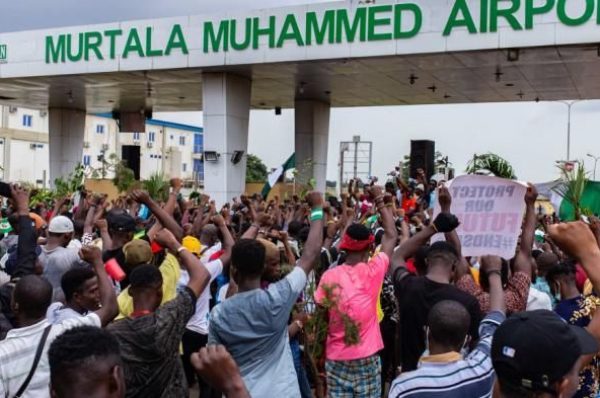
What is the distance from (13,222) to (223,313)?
15.0 feet

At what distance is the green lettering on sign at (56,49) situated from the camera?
1981 centimetres

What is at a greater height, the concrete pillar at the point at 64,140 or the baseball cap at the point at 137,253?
the concrete pillar at the point at 64,140

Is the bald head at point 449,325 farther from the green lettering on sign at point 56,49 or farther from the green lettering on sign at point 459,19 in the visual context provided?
the green lettering on sign at point 56,49

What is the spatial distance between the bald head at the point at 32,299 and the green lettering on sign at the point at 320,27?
13690 millimetres

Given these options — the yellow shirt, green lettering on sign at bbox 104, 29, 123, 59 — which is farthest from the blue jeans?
green lettering on sign at bbox 104, 29, 123, 59

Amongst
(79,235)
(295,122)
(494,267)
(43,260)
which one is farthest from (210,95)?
(494,267)

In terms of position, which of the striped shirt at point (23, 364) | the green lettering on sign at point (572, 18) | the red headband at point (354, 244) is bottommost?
the striped shirt at point (23, 364)

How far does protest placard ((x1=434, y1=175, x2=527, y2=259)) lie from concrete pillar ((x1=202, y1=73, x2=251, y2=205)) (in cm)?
1368

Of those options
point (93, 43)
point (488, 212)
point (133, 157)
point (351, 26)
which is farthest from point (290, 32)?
point (488, 212)

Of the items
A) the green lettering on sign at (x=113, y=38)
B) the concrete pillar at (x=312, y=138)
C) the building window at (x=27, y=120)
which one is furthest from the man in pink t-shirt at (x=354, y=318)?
the building window at (x=27, y=120)

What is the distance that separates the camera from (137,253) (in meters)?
5.03

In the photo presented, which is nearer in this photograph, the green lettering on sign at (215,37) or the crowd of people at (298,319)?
the crowd of people at (298,319)

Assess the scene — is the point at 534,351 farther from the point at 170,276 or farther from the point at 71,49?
the point at 71,49

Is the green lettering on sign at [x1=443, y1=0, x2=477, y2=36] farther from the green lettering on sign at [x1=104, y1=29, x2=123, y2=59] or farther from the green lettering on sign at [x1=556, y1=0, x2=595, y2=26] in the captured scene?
the green lettering on sign at [x1=104, y1=29, x2=123, y2=59]
